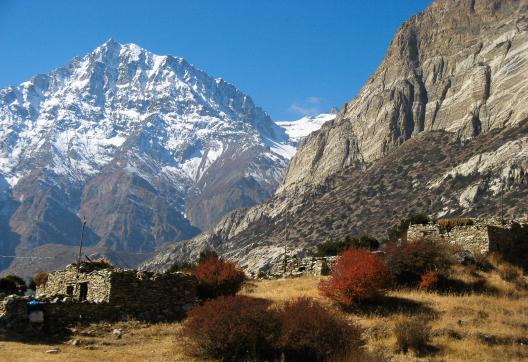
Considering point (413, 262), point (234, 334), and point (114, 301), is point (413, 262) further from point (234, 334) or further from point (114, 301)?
point (114, 301)

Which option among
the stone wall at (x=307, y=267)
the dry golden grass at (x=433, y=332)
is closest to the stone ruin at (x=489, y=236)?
the dry golden grass at (x=433, y=332)

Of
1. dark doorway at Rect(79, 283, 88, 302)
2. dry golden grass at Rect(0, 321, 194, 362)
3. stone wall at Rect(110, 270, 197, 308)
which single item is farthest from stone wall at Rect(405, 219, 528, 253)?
dark doorway at Rect(79, 283, 88, 302)

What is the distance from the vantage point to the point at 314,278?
107ft

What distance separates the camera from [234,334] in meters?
18.3

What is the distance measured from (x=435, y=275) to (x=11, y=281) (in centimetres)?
3093

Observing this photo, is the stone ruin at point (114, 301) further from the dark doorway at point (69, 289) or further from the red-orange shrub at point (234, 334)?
the red-orange shrub at point (234, 334)

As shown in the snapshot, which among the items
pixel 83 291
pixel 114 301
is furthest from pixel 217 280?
pixel 83 291

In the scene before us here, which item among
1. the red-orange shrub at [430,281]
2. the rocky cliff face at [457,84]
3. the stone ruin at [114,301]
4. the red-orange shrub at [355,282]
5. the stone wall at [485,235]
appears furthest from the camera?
the rocky cliff face at [457,84]

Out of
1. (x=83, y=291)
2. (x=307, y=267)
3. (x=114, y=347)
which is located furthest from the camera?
(x=307, y=267)

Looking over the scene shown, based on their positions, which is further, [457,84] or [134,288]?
[457,84]

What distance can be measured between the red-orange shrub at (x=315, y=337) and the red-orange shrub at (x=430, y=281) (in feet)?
31.0

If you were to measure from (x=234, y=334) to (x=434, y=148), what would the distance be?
134m

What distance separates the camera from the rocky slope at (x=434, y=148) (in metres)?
115

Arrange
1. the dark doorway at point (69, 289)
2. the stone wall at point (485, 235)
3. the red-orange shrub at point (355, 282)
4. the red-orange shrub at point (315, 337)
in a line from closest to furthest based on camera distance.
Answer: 1. the red-orange shrub at point (315, 337)
2. the red-orange shrub at point (355, 282)
3. the dark doorway at point (69, 289)
4. the stone wall at point (485, 235)
